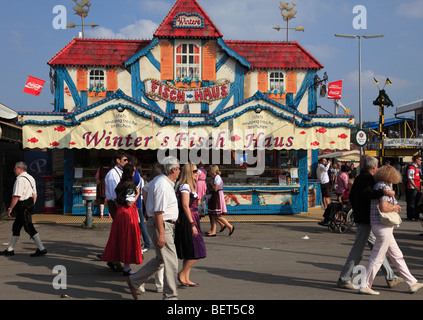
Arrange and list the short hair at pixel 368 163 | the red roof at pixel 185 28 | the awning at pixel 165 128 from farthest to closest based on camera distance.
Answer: the red roof at pixel 185 28
the awning at pixel 165 128
the short hair at pixel 368 163

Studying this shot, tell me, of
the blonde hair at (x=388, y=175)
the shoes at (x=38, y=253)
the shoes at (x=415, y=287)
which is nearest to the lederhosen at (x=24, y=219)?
the shoes at (x=38, y=253)

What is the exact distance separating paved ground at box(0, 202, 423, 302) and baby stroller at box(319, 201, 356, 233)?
1.16ft

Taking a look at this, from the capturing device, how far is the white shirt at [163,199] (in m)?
5.96

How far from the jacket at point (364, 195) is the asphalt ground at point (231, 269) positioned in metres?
1.13

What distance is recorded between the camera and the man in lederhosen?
30.8ft

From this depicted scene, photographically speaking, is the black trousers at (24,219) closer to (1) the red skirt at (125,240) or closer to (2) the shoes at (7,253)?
(2) the shoes at (7,253)

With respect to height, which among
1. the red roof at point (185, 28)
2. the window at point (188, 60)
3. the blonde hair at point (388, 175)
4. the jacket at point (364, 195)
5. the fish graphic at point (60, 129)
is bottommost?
the jacket at point (364, 195)

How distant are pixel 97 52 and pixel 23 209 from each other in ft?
33.3

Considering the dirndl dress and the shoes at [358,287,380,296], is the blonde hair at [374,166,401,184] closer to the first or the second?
the shoes at [358,287,380,296]

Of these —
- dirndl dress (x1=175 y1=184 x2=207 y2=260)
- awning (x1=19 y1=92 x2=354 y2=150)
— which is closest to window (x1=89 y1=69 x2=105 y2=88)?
awning (x1=19 y1=92 x2=354 y2=150)

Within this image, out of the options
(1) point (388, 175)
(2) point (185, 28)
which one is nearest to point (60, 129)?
(2) point (185, 28)

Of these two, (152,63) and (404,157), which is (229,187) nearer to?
(152,63)

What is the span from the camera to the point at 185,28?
17.6 m

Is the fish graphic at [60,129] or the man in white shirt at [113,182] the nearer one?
the man in white shirt at [113,182]
